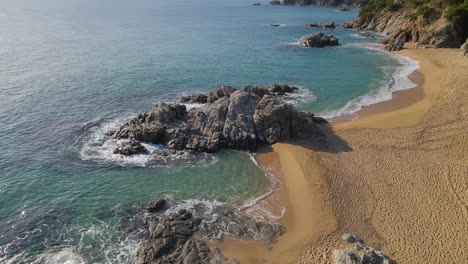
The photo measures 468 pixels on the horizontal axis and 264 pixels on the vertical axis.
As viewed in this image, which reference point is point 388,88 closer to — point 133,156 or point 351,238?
point 351,238

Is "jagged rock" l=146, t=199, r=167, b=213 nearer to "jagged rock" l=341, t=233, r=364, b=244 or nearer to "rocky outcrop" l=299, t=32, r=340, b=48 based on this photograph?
"jagged rock" l=341, t=233, r=364, b=244

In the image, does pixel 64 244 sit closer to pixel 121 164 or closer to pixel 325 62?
pixel 121 164

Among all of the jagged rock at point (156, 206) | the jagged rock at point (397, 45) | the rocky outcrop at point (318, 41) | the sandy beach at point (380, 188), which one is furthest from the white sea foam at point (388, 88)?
the jagged rock at point (156, 206)

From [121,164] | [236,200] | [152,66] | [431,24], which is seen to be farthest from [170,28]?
[236,200]

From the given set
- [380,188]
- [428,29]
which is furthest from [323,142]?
[428,29]

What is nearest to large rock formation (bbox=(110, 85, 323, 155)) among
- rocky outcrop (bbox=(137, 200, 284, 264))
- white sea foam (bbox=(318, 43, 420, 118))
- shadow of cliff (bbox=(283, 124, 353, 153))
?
shadow of cliff (bbox=(283, 124, 353, 153))

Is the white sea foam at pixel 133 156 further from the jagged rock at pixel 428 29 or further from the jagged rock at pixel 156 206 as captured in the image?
the jagged rock at pixel 428 29

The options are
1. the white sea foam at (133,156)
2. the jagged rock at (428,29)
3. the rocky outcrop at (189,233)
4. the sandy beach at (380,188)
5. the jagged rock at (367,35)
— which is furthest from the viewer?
the jagged rock at (367,35)
